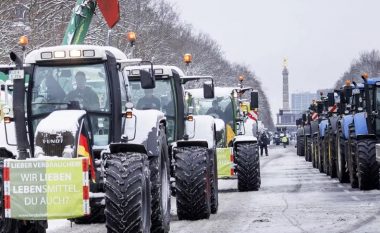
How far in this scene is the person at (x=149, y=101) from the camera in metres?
18.2

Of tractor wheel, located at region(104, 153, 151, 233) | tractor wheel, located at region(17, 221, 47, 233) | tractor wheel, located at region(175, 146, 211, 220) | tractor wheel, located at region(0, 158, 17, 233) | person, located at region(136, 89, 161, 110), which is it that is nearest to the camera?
tractor wheel, located at region(104, 153, 151, 233)

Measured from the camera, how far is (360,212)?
57.0ft

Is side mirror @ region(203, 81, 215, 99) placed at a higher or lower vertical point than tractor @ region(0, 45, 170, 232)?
higher

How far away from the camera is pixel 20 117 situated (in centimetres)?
1212

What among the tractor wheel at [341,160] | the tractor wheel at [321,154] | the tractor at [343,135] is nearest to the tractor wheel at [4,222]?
the tractor at [343,135]

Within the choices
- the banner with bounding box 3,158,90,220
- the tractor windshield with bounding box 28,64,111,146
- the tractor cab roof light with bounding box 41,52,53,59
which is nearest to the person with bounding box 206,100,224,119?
the tractor windshield with bounding box 28,64,111,146

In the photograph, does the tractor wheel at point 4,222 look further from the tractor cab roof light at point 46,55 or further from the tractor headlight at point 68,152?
the tractor cab roof light at point 46,55

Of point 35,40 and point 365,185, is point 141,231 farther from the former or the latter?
point 35,40

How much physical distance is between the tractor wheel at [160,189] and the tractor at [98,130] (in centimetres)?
1

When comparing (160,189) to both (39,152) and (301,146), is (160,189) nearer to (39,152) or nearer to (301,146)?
(39,152)

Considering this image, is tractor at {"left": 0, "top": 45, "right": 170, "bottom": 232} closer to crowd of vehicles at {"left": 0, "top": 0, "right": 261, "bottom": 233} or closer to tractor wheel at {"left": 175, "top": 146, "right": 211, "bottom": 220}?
crowd of vehicles at {"left": 0, "top": 0, "right": 261, "bottom": 233}

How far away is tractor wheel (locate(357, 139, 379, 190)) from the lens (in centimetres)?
2309

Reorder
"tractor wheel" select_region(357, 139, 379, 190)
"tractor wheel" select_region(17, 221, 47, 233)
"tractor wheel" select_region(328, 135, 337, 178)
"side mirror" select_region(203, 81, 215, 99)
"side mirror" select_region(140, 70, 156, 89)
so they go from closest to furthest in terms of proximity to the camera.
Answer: "tractor wheel" select_region(17, 221, 47, 233) < "side mirror" select_region(140, 70, 156, 89) < "side mirror" select_region(203, 81, 215, 99) < "tractor wheel" select_region(357, 139, 379, 190) < "tractor wheel" select_region(328, 135, 337, 178)

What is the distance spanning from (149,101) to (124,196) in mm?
7081
